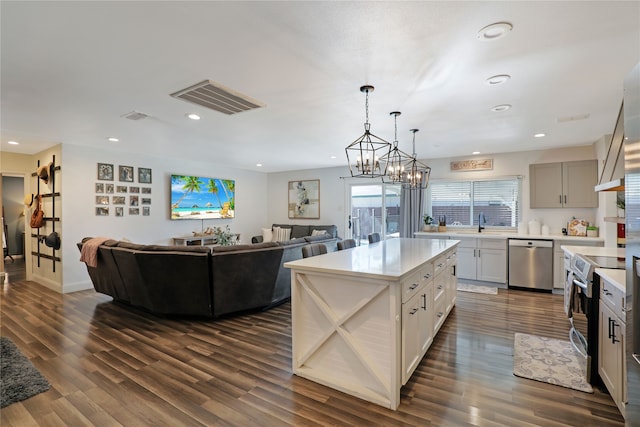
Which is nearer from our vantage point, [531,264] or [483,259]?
[531,264]

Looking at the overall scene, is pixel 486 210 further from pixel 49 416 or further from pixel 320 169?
pixel 49 416

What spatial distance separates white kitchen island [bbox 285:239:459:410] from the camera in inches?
84.7

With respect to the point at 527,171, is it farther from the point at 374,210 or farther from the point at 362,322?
the point at 362,322

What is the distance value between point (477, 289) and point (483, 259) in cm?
64

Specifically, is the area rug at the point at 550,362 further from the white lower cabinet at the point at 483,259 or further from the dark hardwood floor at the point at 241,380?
the white lower cabinet at the point at 483,259

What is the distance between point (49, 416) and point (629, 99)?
3656 millimetres

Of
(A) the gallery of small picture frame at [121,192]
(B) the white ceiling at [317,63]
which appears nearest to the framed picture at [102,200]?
(A) the gallery of small picture frame at [121,192]

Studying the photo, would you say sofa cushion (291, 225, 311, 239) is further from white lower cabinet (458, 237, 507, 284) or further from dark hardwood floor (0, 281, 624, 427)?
dark hardwood floor (0, 281, 624, 427)

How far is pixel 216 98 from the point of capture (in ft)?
10.1

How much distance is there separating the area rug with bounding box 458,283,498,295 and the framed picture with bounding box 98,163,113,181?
6579 millimetres

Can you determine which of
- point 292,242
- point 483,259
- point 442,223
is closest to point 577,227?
point 483,259

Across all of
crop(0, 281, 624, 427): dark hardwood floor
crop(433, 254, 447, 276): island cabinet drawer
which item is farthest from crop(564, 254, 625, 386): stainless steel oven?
crop(433, 254, 447, 276): island cabinet drawer

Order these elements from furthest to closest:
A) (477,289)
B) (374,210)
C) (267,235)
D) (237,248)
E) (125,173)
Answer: (267,235) < (374,210) < (125,173) < (477,289) < (237,248)

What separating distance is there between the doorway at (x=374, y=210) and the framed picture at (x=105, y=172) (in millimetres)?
5162
